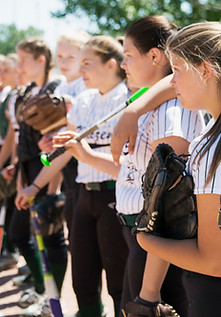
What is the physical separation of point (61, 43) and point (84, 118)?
1.42 m

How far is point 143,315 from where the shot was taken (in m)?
2.21

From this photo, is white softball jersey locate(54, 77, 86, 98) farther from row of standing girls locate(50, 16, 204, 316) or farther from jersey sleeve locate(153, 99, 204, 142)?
jersey sleeve locate(153, 99, 204, 142)

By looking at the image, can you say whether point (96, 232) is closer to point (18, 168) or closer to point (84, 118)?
point (84, 118)

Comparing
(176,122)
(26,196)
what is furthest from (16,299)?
(176,122)

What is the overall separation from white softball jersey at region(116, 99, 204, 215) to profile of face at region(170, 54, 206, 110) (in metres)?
0.38

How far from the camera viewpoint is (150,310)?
2203 millimetres

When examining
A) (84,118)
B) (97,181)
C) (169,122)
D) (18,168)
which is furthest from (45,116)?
(169,122)

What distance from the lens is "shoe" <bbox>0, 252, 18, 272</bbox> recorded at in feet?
20.1

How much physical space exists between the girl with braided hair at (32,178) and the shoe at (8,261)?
1.18m

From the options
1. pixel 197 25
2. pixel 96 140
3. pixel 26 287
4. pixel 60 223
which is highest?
pixel 197 25

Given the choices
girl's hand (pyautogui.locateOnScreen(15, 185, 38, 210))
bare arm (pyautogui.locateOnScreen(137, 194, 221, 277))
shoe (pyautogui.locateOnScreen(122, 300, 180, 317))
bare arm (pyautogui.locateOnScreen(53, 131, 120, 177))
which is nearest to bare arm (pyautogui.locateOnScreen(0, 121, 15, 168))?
girl's hand (pyautogui.locateOnScreen(15, 185, 38, 210))

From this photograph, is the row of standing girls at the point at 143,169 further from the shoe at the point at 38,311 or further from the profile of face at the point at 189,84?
the shoe at the point at 38,311

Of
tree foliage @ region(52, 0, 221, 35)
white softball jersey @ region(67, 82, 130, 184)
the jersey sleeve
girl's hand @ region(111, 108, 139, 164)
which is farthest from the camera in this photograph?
tree foliage @ region(52, 0, 221, 35)

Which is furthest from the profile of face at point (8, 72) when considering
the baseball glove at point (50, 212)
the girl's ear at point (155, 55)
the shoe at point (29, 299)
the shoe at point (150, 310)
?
the shoe at point (150, 310)
